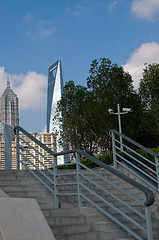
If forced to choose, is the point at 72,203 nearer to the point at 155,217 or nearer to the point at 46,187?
the point at 46,187

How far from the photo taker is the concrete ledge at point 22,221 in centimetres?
368

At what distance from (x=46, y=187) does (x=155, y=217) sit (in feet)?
7.38

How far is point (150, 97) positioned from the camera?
28.7 meters

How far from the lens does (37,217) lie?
13.7 feet

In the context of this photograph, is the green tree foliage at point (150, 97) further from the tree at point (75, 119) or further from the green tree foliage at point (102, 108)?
the tree at point (75, 119)

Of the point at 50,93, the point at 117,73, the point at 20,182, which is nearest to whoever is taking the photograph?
the point at 20,182

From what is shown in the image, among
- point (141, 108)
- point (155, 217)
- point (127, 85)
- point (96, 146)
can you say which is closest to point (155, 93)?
point (141, 108)

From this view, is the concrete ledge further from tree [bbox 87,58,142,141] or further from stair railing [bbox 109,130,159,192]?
tree [bbox 87,58,142,141]

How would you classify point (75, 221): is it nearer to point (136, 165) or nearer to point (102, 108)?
point (136, 165)

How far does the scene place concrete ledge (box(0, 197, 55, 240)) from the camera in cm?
368

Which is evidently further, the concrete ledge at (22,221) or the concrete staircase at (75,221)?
the concrete staircase at (75,221)

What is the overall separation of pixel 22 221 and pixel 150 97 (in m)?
26.0

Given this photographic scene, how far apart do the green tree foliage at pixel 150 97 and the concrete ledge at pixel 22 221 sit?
23249mm

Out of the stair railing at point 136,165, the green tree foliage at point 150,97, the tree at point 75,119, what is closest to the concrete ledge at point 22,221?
the stair railing at point 136,165
